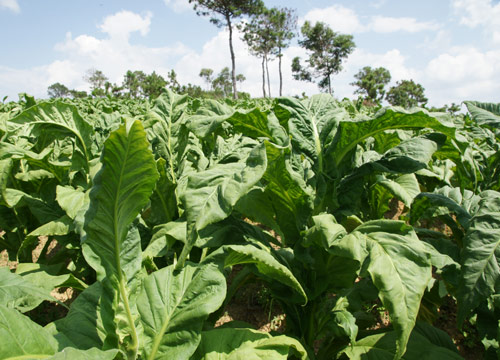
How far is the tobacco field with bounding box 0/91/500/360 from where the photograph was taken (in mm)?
968

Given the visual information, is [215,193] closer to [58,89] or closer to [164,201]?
[164,201]

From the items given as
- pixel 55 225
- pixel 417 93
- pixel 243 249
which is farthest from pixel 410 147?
pixel 417 93

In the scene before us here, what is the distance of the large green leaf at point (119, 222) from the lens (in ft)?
2.84

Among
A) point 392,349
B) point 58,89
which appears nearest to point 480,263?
point 392,349

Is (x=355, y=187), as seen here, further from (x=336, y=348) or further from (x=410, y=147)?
(x=336, y=348)

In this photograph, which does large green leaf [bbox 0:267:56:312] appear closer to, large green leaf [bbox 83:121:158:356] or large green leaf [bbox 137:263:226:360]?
large green leaf [bbox 83:121:158:356]

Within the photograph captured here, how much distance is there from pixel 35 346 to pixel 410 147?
4.93 feet

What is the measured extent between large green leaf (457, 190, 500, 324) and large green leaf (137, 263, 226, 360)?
0.85 metres

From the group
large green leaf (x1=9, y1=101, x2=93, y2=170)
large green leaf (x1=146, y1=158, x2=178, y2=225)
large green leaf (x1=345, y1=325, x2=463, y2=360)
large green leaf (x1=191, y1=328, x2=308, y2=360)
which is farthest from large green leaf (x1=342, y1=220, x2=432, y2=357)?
large green leaf (x1=9, y1=101, x2=93, y2=170)

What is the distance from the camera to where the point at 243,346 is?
113 centimetres

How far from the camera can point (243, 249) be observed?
1.09 metres

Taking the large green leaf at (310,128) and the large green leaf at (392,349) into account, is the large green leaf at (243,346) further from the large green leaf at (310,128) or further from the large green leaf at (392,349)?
the large green leaf at (310,128)

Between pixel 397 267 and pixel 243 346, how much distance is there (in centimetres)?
60

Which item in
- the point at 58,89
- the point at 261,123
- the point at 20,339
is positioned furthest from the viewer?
the point at 58,89
